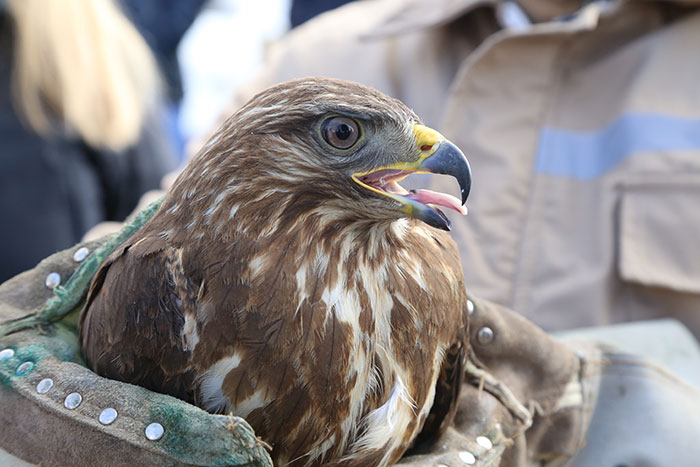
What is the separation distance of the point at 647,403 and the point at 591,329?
402mm

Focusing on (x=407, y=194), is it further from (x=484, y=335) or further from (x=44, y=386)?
(x=44, y=386)

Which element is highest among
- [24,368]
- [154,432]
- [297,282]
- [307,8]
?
[307,8]

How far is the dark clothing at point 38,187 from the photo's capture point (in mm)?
3990

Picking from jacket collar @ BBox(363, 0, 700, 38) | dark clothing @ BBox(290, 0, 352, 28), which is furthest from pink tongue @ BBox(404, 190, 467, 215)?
dark clothing @ BBox(290, 0, 352, 28)

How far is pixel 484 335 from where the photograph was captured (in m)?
2.24

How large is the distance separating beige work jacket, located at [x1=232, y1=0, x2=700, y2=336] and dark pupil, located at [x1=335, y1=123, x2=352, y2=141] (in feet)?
4.30

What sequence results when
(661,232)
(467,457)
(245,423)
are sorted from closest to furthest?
(245,423) → (467,457) → (661,232)

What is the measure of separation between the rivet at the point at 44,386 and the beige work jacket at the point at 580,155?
1.78 meters

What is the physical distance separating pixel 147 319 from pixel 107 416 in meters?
0.25

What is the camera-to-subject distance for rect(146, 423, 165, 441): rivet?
168 cm

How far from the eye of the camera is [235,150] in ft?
6.01

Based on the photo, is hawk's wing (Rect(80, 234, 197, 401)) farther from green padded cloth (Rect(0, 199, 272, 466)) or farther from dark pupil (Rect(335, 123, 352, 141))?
dark pupil (Rect(335, 123, 352, 141))

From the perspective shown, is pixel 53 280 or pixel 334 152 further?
pixel 53 280

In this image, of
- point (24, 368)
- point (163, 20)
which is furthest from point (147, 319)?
point (163, 20)
